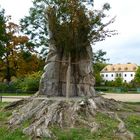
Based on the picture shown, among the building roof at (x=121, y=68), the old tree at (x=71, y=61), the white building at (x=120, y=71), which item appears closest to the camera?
the old tree at (x=71, y=61)

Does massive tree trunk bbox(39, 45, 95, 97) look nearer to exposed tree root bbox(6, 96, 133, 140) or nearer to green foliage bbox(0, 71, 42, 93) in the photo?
exposed tree root bbox(6, 96, 133, 140)

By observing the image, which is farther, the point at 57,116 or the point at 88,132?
the point at 57,116

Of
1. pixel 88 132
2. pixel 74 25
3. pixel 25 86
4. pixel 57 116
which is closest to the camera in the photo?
pixel 88 132

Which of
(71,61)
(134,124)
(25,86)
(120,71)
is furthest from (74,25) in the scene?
(120,71)

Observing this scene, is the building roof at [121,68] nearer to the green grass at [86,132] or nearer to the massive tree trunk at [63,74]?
the massive tree trunk at [63,74]

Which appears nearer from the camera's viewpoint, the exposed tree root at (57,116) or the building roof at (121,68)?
the exposed tree root at (57,116)

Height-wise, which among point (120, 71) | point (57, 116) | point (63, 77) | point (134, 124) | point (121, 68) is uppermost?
point (121, 68)

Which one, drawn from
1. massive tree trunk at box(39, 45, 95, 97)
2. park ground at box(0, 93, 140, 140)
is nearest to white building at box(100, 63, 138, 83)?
massive tree trunk at box(39, 45, 95, 97)

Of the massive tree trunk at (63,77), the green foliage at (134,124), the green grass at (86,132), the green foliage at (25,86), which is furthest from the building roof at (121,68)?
the green grass at (86,132)

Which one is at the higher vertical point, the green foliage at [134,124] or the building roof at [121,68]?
the building roof at [121,68]

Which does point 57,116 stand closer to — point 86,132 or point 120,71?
point 86,132

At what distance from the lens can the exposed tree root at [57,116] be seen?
13723 mm

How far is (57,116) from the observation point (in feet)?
49.2

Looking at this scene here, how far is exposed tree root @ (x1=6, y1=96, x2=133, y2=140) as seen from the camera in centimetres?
1372
